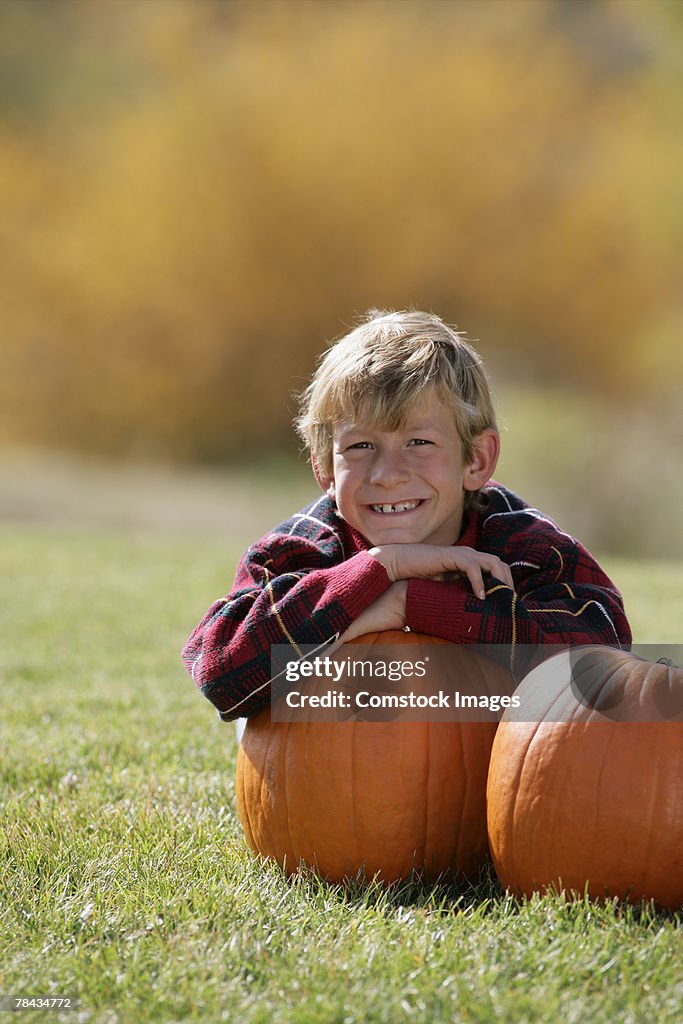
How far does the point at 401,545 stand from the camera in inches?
95.3

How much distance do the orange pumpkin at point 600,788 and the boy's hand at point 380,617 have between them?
1.18 feet

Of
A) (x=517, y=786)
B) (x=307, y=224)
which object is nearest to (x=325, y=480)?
(x=517, y=786)

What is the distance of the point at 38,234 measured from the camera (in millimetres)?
16062

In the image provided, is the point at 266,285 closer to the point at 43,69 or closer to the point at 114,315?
the point at 114,315

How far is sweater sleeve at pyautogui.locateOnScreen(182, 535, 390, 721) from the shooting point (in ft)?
7.59

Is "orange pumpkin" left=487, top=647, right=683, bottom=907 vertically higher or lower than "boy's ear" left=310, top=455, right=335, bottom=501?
lower

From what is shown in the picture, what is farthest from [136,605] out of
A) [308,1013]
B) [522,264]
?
[522,264]

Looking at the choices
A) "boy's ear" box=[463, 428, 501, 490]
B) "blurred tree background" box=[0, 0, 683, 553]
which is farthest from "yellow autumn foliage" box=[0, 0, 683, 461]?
"boy's ear" box=[463, 428, 501, 490]

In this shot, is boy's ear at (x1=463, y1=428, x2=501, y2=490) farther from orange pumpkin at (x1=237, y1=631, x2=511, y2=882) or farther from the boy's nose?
orange pumpkin at (x1=237, y1=631, x2=511, y2=882)

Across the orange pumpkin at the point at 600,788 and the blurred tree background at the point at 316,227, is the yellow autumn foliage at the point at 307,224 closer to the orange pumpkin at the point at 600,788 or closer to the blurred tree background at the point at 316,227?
the blurred tree background at the point at 316,227

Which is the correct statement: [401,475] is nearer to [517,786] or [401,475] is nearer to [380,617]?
[380,617]

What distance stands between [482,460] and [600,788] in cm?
93

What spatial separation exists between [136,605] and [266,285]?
983 centimetres

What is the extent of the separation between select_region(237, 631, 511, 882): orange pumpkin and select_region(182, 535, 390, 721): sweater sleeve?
0.10 metres
